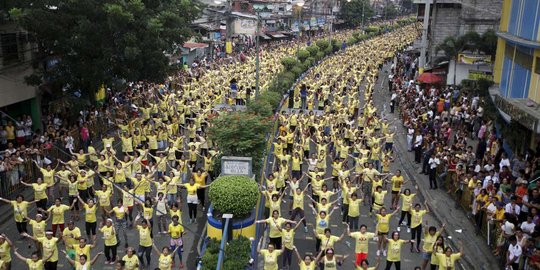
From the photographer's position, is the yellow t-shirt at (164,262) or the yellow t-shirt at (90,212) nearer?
the yellow t-shirt at (164,262)

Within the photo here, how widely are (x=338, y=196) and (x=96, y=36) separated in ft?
32.3

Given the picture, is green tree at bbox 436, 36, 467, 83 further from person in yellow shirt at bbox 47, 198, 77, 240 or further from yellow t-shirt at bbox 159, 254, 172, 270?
yellow t-shirt at bbox 159, 254, 172, 270

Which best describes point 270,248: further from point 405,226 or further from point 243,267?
point 405,226

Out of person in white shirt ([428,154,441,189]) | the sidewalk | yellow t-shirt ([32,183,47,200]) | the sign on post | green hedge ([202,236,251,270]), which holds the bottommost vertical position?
the sidewalk

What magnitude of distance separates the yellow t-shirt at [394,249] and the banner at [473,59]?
18.7 m

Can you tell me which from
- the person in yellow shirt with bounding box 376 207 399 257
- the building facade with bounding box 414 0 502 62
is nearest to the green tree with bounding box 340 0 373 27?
the building facade with bounding box 414 0 502 62

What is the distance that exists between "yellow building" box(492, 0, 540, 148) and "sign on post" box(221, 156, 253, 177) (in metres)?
6.39

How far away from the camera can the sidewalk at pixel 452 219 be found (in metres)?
11.7

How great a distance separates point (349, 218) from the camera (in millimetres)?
12328

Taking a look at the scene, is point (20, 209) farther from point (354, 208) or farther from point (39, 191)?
point (354, 208)

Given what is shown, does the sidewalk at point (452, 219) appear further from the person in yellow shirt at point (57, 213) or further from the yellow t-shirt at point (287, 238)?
the person in yellow shirt at point (57, 213)

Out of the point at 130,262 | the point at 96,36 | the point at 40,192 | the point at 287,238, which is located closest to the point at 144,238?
the point at 130,262

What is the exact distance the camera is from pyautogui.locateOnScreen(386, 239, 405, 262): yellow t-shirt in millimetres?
10047

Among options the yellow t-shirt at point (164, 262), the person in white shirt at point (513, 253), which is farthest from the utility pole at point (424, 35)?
the yellow t-shirt at point (164, 262)
